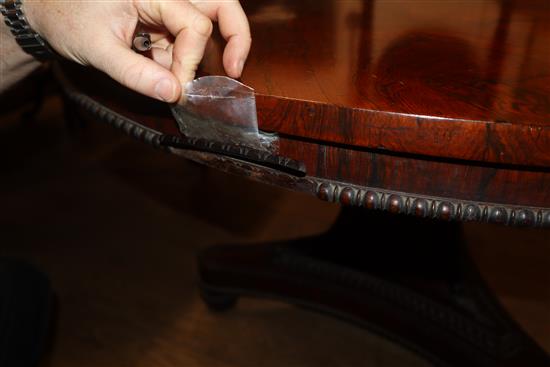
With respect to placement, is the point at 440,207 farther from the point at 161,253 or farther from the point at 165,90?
the point at 161,253

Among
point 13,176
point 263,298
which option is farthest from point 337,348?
point 13,176

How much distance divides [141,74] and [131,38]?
0.06m

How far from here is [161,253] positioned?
50.6 inches

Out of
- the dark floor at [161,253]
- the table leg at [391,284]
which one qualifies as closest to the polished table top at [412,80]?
the table leg at [391,284]

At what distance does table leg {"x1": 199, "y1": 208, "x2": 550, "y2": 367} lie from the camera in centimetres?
87

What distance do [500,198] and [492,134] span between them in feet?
0.23

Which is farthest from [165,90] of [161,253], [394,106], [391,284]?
[161,253]

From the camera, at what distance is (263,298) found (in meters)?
1.06

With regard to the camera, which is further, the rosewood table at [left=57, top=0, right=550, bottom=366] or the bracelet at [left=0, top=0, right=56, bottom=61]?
the bracelet at [left=0, top=0, right=56, bottom=61]

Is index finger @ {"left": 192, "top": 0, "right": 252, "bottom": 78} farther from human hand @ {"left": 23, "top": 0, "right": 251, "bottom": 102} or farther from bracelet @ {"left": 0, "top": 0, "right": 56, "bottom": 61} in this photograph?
bracelet @ {"left": 0, "top": 0, "right": 56, "bottom": 61}

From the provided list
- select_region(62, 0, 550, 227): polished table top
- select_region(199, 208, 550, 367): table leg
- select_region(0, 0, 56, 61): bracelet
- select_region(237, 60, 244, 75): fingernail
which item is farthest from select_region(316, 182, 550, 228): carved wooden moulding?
select_region(199, 208, 550, 367): table leg

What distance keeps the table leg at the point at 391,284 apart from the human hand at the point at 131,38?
0.57m

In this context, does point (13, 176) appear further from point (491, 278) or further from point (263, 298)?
point (491, 278)

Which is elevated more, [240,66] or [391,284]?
[240,66]
